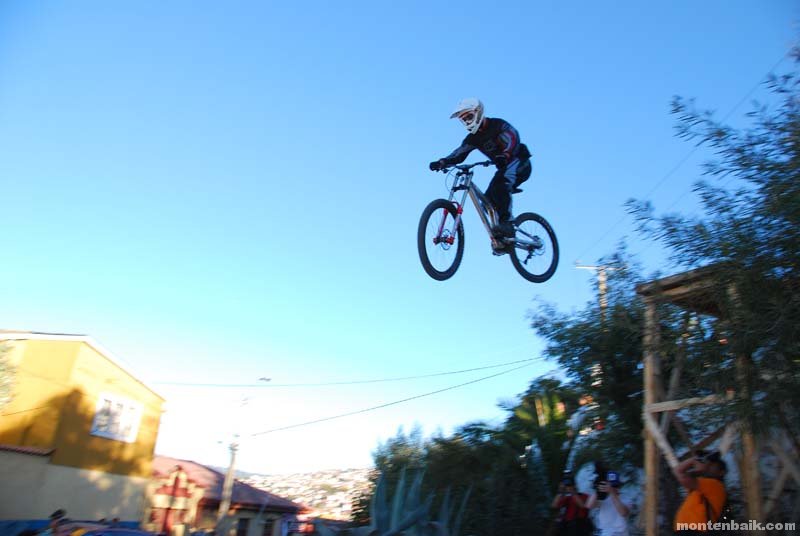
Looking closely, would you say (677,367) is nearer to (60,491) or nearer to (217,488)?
(60,491)

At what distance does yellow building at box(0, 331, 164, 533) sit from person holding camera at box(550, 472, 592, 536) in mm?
15515

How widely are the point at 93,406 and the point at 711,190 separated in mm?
20369

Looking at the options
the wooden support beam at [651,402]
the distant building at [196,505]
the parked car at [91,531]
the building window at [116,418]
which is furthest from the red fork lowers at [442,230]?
the distant building at [196,505]

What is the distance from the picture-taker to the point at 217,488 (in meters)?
28.2

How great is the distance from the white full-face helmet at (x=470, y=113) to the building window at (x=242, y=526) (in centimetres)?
2674

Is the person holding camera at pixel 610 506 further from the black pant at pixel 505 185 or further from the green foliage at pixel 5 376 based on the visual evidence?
the green foliage at pixel 5 376

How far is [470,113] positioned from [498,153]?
896 mm

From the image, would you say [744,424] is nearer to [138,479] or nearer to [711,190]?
[711,190]

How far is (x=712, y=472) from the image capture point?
5801 millimetres

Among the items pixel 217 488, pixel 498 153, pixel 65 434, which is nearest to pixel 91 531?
pixel 498 153

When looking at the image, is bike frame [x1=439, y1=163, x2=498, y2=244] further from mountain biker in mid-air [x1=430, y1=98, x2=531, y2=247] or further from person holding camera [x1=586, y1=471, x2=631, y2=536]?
person holding camera [x1=586, y1=471, x2=631, y2=536]

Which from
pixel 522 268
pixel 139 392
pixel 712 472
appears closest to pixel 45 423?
pixel 139 392

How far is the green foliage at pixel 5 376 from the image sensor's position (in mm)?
17531

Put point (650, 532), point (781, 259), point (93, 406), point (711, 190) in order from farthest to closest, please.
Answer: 1. point (93, 406)
2. point (650, 532)
3. point (711, 190)
4. point (781, 259)
